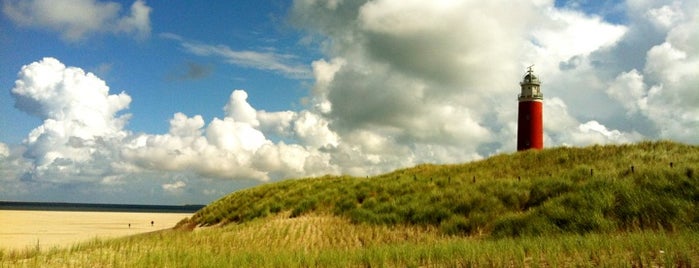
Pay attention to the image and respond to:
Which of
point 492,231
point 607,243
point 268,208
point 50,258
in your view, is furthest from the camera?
point 268,208

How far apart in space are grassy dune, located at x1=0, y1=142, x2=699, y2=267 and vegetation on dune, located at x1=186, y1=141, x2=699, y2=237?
59 millimetres

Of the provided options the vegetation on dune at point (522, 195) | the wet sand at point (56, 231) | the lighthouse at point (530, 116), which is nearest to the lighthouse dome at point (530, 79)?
the lighthouse at point (530, 116)

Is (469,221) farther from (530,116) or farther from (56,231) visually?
(56,231)

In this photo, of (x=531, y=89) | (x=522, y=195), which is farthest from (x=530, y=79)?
(x=522, y=195)

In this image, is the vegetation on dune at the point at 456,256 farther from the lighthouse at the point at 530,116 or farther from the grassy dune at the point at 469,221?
the lighthouse at the point at 530,116

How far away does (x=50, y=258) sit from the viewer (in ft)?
36.1

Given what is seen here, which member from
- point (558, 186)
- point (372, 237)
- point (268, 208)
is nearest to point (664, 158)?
point (558, 186)

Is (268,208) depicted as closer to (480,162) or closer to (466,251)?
(480,162)

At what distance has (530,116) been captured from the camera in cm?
4366

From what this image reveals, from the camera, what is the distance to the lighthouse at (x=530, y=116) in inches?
1676

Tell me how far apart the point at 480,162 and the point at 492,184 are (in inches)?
286

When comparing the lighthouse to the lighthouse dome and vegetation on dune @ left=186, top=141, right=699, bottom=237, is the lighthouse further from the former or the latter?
vegetation on dune @ left=186, top=141, right=699, bottom=237

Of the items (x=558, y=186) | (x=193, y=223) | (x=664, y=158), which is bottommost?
(x=193, y=223)

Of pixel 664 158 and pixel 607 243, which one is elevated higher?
pixel 664 158
